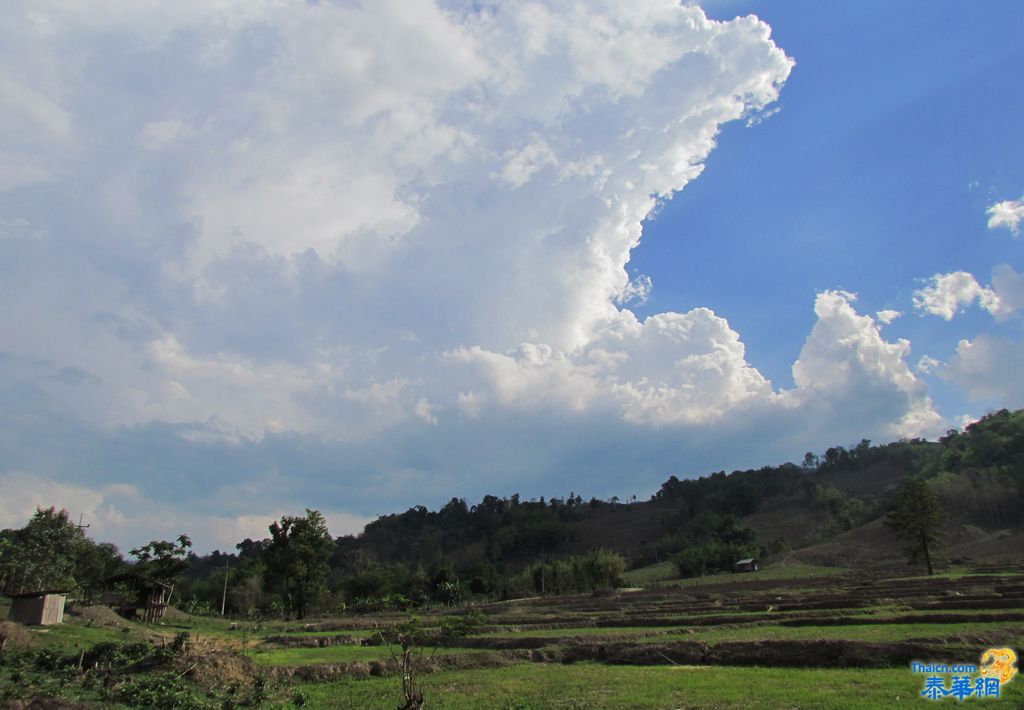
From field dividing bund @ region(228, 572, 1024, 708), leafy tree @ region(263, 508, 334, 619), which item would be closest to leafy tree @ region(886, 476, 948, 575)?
field dividing bund @ region(228, 572, 1024, 708)

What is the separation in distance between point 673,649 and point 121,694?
67.0ft

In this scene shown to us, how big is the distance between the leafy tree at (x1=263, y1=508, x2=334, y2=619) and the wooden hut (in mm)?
13216

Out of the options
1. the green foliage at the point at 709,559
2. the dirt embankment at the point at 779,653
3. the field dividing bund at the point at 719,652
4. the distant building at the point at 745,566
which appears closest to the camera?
the field dividing bund at the point at 719,652

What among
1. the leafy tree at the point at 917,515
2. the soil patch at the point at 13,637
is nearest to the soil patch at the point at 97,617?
the soil patch at the point at 13,637

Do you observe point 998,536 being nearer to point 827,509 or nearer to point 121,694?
point 827,509

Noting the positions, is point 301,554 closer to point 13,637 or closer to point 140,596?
point 140,596

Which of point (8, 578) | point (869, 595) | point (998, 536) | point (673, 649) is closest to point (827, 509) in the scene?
point (998, 536)

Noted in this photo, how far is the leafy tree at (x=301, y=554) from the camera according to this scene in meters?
72.5

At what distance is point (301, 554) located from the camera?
236 ft

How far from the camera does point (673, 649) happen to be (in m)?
26.2

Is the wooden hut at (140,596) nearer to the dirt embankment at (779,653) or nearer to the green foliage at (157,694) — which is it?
the green foliage at (157,694)

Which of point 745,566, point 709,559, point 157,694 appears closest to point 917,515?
point 745,566

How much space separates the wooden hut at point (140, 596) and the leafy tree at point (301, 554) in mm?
13216

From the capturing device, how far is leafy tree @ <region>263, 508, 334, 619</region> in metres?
72.5
